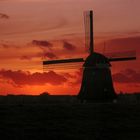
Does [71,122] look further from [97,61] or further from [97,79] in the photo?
[97,61]

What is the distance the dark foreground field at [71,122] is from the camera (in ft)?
124

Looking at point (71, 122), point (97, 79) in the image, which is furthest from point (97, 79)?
point (71, 122)

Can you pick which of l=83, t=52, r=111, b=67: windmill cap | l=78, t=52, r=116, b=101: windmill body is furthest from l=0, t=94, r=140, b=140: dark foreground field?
l=83, t=52, r=111, b=67: windmill cap

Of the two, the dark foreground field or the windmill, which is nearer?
the dark foreground field

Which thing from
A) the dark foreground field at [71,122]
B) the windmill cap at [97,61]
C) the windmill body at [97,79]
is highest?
the windmill cap at [97,61]

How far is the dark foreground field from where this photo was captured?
124ft

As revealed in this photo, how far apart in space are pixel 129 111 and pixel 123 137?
1108 cm

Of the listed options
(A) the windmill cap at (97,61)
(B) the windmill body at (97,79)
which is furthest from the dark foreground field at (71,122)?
(A) the windmill cap at (97,61)

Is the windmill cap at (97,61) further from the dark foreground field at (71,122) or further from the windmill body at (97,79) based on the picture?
the dark foreground field at (71,122)

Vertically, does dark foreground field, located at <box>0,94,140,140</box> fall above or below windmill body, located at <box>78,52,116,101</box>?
below

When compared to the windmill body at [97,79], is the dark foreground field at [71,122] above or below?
below

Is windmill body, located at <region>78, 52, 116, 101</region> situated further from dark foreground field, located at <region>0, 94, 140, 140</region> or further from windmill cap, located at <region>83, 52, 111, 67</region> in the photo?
dark foreground field, located at <region>0, 94, 140, 140</region>

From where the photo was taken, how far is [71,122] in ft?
141

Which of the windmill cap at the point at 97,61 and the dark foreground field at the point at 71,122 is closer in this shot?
the dark foreground field at the point at 71,122
